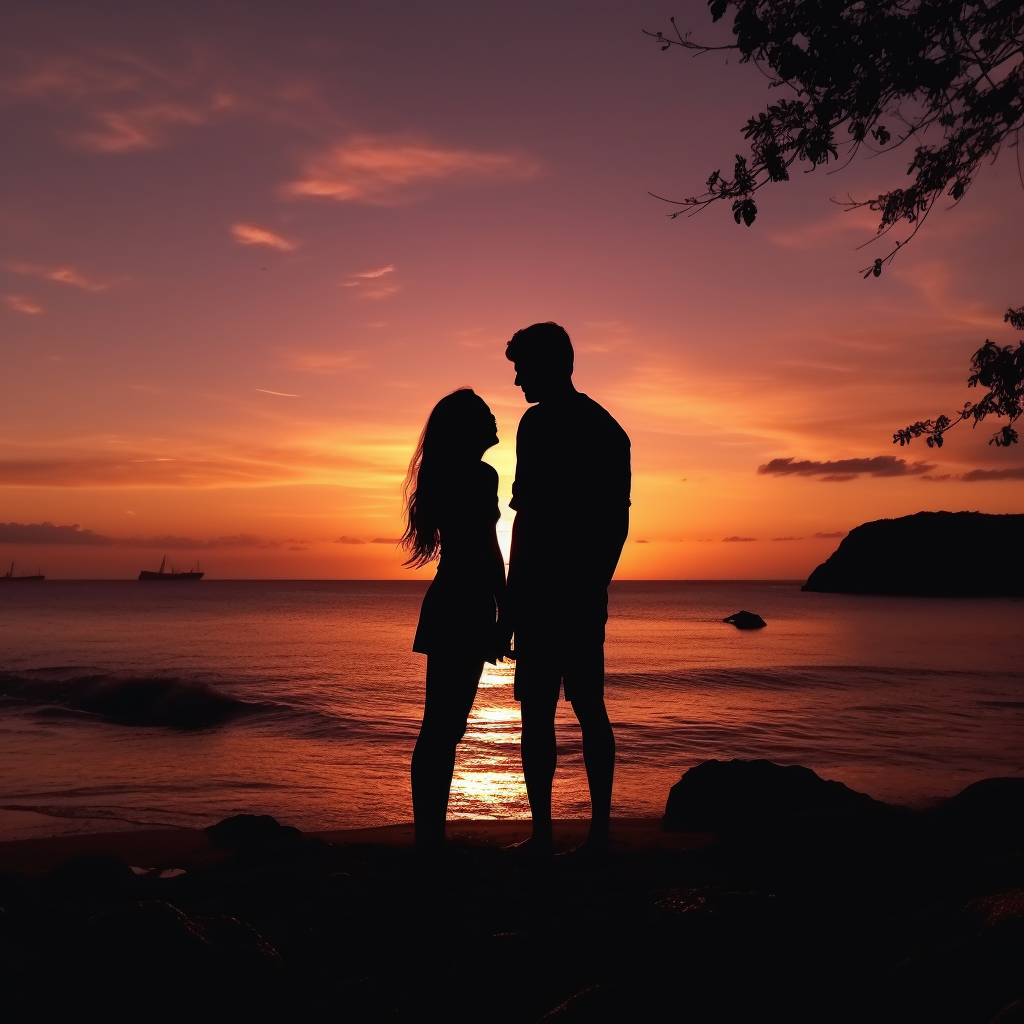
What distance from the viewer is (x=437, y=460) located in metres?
4.16

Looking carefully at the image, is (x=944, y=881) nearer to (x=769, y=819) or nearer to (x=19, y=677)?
(x=769, y=819)

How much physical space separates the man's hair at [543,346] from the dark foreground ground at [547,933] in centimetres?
265

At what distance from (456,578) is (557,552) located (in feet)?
1.82

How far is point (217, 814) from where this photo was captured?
27.8ft

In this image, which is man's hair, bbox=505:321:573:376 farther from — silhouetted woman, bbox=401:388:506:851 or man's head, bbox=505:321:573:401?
silhouetted woman, bbox=401:388:506:851

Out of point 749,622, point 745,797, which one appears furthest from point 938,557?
point 745,797

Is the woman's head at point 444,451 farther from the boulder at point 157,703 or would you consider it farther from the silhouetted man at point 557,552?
the boulder at point 157,703

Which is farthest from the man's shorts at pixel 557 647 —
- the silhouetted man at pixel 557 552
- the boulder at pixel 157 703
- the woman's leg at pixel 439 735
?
the boulder at pixel 157 703

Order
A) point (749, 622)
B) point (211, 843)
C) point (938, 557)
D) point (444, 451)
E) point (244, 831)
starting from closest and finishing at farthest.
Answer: point (444, 451)
point (211, 843)
point (244, 831)
point (749, 622)
point (938, 557)

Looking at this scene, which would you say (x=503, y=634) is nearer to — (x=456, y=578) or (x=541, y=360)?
(x=456, y=578)

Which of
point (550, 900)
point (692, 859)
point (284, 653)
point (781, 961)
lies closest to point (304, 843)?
point (550, 900)

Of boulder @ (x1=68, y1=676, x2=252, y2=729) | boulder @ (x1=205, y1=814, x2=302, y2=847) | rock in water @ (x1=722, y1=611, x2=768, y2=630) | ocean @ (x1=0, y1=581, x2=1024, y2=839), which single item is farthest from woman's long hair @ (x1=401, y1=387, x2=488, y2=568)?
rock in water @ (x1=722, y1=611, x2=768, y2=630)

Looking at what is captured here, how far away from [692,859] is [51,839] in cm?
512

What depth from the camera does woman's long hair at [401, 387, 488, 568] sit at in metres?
4.12
